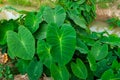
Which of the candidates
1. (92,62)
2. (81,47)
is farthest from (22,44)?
(92,62)

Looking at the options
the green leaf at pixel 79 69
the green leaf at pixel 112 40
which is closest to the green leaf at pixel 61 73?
the green leaf at pixel 79 69

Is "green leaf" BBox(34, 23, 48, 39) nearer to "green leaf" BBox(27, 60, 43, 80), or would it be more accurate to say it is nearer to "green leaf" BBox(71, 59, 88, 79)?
"green leaf" BBox(27, 60, 43, 80)

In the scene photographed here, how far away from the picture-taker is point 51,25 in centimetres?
305

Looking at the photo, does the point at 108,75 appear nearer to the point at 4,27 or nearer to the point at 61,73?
the point at 61,73

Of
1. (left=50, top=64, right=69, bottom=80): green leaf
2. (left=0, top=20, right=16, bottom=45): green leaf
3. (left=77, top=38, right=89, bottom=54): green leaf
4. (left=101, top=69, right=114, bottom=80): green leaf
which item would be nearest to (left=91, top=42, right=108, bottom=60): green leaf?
(left=77, top=38, right=89, bottom=54): green leaf

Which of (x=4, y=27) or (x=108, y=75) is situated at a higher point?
(x=4, y=27)

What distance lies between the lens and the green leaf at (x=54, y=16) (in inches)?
133

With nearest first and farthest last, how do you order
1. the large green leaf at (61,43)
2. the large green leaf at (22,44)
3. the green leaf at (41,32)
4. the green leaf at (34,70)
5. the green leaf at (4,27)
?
the large green leaf at (61,43), the large green leaf at (22,44), the green leaf at (34,70), the green leaf at (41,32), the green leaf at (4,27)

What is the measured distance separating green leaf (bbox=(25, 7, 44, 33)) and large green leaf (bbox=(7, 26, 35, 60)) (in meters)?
0.17

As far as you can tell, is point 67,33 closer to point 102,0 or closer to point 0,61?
point 0,61

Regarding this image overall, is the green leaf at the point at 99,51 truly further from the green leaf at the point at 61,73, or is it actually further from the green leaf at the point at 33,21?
the green leaf at the point at 33,21

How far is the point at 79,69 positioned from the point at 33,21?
2.44ft

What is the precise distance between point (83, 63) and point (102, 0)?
329 cm

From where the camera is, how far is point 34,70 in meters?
3.24
